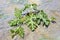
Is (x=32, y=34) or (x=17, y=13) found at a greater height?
(x=17, y=13)

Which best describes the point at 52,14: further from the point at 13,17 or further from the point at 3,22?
the point at 3,22

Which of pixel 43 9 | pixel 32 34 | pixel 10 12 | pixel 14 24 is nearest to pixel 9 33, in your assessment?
pixel 14 24

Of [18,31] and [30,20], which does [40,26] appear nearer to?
[30,20]

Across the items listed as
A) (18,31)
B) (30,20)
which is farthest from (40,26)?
(18,31)

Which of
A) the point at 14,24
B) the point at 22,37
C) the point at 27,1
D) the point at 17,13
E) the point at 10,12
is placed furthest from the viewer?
the point at 27,1

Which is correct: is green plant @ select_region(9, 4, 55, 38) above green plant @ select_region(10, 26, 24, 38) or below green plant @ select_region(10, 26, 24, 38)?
above

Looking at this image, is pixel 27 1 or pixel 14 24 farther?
pixel 27 1

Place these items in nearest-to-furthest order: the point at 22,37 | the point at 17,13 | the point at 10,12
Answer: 1. the point at 22,37
2. the point at 17,13
3. the point at 10,12

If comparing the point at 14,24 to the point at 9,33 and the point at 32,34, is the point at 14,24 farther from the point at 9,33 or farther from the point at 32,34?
the point at 32,34

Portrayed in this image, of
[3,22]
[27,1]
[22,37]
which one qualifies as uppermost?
[27,1]

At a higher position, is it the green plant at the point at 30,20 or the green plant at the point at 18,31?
the green plant at the point at 30,20
